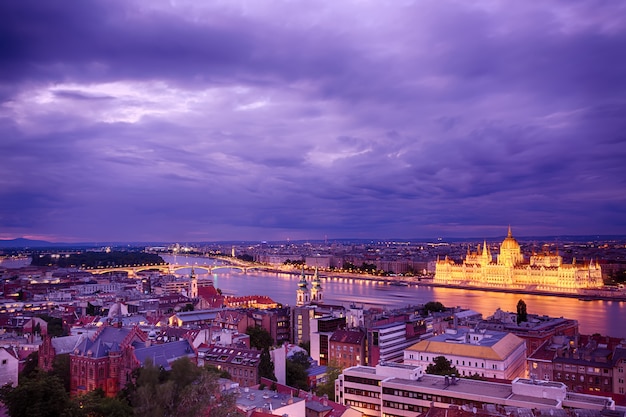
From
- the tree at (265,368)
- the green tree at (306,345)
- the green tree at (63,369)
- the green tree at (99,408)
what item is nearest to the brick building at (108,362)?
the green tree at (63,369)

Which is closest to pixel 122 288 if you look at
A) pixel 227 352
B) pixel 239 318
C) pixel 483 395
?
pixel 239 318

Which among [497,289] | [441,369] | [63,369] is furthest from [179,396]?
[497,289]

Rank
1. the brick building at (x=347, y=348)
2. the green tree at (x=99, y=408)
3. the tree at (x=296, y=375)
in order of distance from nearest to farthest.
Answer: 1. the green tree at (x=99, y=408)
2. the tree at (x=296, y=375)
3. the brick building at (x=347, y=348)

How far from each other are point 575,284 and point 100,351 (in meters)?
43.8

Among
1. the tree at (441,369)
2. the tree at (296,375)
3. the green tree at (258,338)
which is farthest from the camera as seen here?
the green tree at (258,338)

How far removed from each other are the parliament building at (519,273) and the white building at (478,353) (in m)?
33.2

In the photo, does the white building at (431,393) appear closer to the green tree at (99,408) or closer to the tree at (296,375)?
the tree at (296,375)

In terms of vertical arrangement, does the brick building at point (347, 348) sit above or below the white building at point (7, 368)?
below

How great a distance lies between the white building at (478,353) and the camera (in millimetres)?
14242

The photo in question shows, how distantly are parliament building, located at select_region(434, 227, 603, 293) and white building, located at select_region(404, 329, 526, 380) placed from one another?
33.2 m

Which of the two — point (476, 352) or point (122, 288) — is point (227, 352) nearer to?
point (476, 352)

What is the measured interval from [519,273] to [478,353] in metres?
41.6

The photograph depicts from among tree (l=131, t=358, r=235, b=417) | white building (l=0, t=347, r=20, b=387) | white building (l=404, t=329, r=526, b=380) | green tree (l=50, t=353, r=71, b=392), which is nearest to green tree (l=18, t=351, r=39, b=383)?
white building (l=0, t=347, r=20, b=387)

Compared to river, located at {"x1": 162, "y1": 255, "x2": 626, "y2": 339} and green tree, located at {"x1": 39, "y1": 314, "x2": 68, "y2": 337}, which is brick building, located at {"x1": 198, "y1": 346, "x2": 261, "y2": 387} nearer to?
green tree, located at {"x1": 39, "y1": 314, "x2": 68, "y2": 337}
